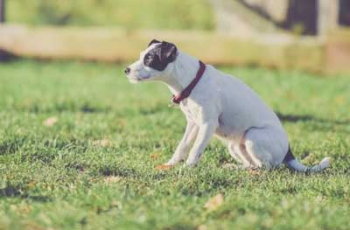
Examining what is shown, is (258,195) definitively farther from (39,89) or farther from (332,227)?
(39,89)

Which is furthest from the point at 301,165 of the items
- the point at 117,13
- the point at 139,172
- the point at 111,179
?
the point at 117,13

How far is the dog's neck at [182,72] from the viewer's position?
6.15 meters

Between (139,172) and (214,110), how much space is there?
2.20ft

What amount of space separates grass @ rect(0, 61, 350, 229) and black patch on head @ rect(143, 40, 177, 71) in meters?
0.68

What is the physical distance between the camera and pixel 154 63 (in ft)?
20.0

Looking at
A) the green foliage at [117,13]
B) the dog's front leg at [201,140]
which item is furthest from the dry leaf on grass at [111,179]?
the green foliage at [117,13]

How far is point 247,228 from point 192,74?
1.85 metres

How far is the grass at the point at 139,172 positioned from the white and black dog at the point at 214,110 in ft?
0.48

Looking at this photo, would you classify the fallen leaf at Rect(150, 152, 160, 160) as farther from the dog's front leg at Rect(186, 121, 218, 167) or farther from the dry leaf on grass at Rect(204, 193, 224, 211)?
the dry leaf on grass at Rect(204, 193, 224, 211)

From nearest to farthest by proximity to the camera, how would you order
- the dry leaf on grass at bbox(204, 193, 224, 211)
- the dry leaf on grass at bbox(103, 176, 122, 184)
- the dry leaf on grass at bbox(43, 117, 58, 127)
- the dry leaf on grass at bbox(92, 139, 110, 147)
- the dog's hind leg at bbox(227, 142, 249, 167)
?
the dry leaf on grass at bbox(204, 193, 224, 211), the dry leaf on grass at bbox(103, 176, 122, 184), the dog's hind leg at bbox(227, 142, 249, 167), the dry leaf on grass at bbox(92, 139, 110, 147), the dry leaf on grass at bbox(43, 117, 58, 127)

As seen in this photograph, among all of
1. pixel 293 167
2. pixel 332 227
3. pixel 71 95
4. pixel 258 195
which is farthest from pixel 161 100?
pixel 332 227

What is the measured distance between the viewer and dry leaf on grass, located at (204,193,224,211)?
4938 mm

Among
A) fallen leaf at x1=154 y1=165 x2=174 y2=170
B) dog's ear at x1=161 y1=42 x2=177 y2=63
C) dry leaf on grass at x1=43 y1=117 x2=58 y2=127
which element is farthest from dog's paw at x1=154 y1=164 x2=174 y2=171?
dry leaf on grass at x1=43 y1=117 x2=58 y2=127

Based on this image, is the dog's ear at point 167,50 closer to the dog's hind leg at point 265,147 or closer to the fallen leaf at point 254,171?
the dog's hind leg at point 265,147
